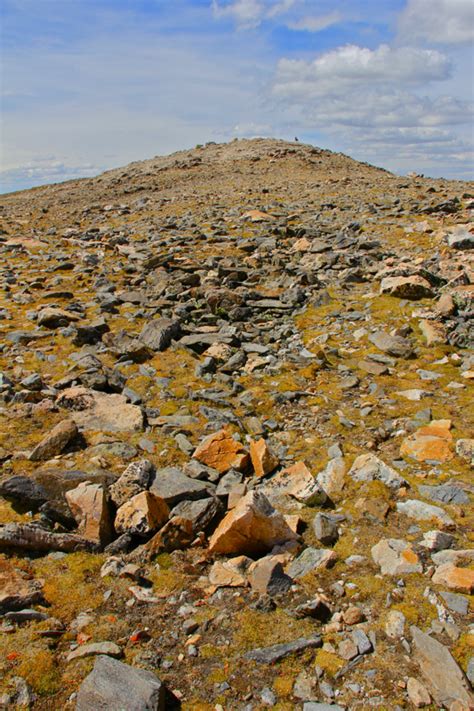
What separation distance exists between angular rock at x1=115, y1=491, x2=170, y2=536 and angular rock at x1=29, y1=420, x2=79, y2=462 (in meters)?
2.24

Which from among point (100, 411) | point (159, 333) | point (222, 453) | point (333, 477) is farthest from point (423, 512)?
point (159, 333)

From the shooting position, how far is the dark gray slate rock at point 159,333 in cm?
1380

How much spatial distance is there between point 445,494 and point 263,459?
2932 millimetres

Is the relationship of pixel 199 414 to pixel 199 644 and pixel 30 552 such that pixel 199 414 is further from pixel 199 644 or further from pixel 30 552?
pixel 199 644

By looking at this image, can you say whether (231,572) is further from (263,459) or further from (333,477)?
(333,477)

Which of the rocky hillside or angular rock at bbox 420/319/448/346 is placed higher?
angular rock at bbox 420/319/448/346

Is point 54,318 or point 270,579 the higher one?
point 54,318

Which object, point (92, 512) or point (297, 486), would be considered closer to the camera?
point (92, 512)

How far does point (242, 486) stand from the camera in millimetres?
8039

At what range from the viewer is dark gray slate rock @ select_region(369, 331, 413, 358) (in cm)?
1238

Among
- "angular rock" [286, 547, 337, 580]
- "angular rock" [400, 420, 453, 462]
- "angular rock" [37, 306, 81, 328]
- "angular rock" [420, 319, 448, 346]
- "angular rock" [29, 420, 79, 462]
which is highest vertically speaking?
"angular rock" [37, 306, 81, 328]

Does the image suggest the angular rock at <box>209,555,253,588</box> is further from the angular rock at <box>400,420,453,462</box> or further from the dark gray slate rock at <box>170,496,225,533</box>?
the angular rock at <box>400,420,453,462</box>

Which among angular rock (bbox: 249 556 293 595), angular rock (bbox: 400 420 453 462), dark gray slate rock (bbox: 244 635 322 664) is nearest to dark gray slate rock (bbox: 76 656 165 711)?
dark gray slate rock (bbox: 244 635 322 664)

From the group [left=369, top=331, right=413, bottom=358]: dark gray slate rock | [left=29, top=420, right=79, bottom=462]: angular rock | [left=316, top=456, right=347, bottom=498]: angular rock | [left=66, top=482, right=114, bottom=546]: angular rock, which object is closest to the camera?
[left=66, top=482, right=114, bottom=546]: angular rock
